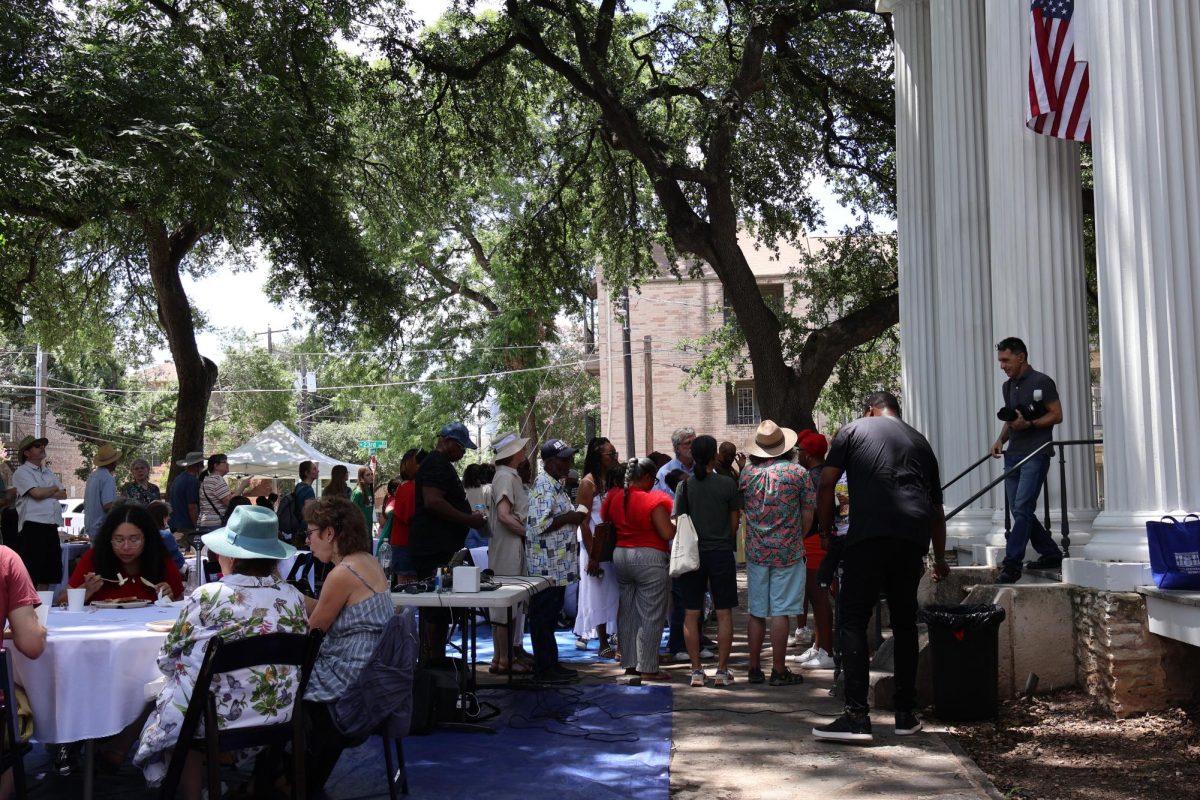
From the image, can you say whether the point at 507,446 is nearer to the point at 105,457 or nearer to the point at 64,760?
the point at 64,760

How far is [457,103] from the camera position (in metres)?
18.4

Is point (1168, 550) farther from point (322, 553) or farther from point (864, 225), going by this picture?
point (864, 225)

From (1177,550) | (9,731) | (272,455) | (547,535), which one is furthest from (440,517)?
(272,455)

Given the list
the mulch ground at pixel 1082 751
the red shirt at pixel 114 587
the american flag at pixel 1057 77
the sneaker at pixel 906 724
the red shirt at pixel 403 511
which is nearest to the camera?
the mulch ground at pixel 1082 751

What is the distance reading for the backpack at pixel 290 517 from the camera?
49.8 feet

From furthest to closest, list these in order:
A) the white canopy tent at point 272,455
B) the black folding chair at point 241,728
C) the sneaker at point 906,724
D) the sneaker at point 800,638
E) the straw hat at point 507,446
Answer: the white canopy tent at point 272,455 → the sneaker at point 800,638 → the straw hat at point 507,446 → the sneaker at point 906,724 → the black folding chair at point 241,728

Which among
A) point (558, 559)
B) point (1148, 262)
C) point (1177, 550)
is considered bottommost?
point (558, 559)

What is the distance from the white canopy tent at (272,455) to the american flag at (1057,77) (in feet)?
57.0

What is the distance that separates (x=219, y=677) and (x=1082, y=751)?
181 inches

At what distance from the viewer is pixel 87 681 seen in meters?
5.16

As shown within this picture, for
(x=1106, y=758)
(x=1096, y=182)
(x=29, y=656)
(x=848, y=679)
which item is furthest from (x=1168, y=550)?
(x=29, y=656)

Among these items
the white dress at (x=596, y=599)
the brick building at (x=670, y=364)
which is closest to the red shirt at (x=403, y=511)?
the white dress at (x=596, y=599)

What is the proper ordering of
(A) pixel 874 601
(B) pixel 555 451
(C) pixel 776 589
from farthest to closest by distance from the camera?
(B) pixel 555 451 < (C) pixel 776 589 < (A) pixel 874 601

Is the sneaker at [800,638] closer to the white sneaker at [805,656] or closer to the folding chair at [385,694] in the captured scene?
the white sneaker at [805,656]
